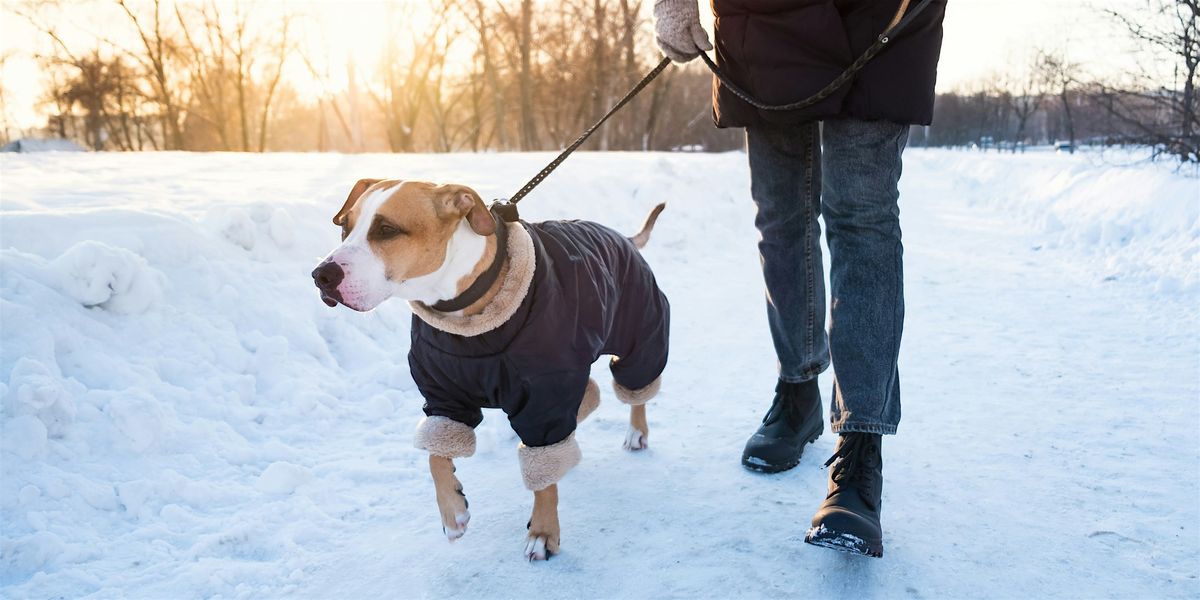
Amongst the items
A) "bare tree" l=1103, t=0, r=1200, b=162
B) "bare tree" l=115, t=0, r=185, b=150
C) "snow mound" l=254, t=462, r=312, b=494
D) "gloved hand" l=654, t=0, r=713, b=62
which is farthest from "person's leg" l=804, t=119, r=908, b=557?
"bare tree" l=115, t=0, r=185, b=150

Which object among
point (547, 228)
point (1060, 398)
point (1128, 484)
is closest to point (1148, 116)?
point (1060, 398)

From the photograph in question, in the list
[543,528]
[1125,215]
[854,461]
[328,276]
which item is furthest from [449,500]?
[1125,215]

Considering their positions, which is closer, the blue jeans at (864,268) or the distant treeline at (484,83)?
the blue jeans at (864,268)

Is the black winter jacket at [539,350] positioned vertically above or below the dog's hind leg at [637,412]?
above

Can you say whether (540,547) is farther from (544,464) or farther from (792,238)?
(792,238)

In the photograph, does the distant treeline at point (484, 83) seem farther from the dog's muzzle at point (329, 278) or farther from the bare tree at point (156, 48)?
the dog's muzzle at point (329, 278)

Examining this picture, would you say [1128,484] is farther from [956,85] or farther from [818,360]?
[956,85]

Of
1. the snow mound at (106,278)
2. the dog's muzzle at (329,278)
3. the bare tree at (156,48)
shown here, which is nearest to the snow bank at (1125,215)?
the dog's muzzle at (329,278)

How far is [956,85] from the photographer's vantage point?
77.3m

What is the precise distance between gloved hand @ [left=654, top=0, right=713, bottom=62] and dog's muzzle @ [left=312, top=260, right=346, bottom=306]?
1.31 meters

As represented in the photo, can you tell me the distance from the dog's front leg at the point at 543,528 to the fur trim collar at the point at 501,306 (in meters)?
0.52

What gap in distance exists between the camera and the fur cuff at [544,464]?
2.07m

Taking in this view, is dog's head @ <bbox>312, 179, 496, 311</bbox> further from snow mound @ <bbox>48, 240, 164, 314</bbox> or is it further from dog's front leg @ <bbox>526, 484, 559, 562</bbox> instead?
snow mound @ <bbox>48, 240, 164, 314</bbox>

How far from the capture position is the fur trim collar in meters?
2.03
